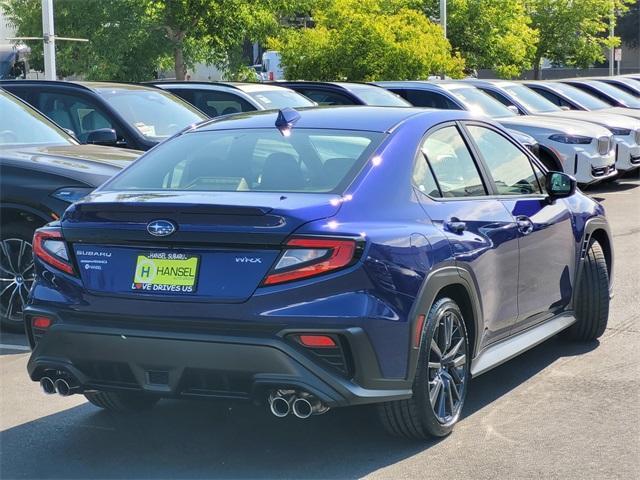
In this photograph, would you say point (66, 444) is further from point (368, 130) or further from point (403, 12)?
point (403, 12)

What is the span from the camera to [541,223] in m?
6.16

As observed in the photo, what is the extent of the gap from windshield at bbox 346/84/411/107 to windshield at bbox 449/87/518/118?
1084 millimetres

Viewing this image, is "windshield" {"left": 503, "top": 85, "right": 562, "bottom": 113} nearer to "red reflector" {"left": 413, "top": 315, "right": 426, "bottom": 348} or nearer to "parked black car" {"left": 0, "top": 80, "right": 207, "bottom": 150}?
"parked black car" {"left": 0, "top": 80, "right": 207, "bottom": 150}

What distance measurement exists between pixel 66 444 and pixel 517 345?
2.44 m

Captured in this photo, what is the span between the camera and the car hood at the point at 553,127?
15461 millimetres

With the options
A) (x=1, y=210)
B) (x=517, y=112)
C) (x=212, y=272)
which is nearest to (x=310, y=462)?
(x=212, y=272)

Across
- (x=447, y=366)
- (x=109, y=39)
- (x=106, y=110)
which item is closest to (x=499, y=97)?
(x=106, y=110)

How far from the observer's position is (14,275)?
7.46 m

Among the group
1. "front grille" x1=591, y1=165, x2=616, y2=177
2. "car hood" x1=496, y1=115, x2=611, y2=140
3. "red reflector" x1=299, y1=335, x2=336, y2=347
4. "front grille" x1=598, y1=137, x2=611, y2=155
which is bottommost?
"front grille" x1=591, y1=165, x2=616, y2=177

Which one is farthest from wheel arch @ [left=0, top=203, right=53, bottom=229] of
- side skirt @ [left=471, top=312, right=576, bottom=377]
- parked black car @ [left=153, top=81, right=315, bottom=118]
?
parked black car @ [left=153, top=81, right=315, bottom=118]

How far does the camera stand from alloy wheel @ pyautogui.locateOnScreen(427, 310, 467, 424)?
16.3 feet

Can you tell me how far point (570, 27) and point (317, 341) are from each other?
1435 inches

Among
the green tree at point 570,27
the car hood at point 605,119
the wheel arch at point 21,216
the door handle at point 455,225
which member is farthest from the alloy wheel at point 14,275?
the green tree at point 570,27

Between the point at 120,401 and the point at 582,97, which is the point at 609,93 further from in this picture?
the point at 120,401
